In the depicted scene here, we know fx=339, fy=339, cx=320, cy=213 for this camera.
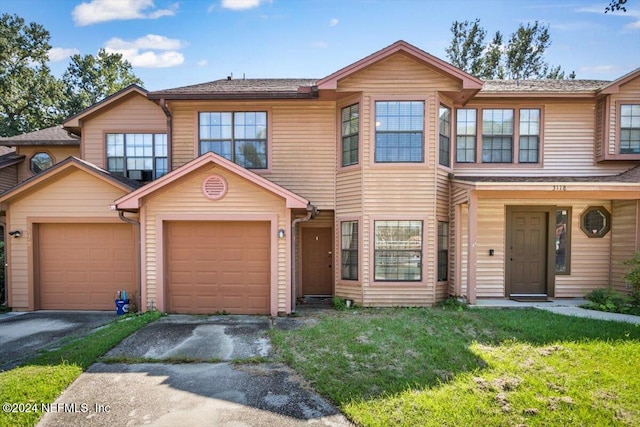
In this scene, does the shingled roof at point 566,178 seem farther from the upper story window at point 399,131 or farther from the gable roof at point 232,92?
the gable roof at point 232,92

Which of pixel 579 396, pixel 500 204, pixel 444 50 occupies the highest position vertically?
pixel 444 50

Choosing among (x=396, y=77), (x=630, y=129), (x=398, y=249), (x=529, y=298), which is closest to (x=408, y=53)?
(x=396, y=77)

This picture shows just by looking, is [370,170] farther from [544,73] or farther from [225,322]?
[544,73]

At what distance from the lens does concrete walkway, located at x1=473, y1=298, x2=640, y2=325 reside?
7227 millimetres

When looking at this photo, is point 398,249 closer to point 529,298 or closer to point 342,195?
point 342,195

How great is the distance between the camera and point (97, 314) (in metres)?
8.13

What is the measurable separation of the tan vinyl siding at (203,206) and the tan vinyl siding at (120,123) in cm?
305

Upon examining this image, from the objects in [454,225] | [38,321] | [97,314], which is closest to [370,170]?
[454,225]

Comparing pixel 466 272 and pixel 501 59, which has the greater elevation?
pixel 501 59

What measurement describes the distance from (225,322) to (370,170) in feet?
16.1

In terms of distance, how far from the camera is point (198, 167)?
7582mm

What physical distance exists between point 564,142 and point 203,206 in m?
9.74

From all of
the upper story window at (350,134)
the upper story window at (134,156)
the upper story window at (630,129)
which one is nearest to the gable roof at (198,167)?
the upper story window at (350,134)

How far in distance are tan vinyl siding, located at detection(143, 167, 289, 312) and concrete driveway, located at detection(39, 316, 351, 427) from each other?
197cm
